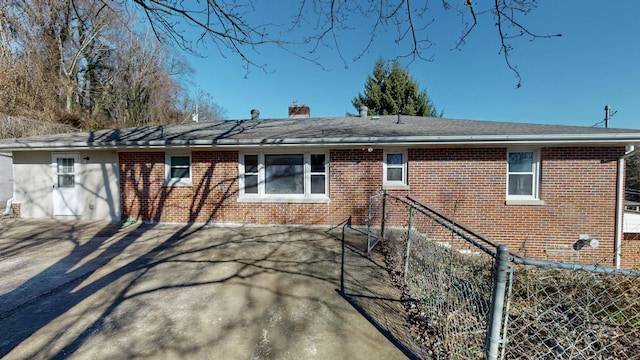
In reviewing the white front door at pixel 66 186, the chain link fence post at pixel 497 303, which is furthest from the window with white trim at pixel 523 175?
the white front door at pixel 66 186

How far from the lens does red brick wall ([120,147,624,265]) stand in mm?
6719

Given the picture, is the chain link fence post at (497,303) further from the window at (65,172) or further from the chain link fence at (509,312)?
the window at (65,172)

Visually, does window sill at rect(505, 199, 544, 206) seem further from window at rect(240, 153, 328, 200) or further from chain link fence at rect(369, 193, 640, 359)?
window at rect(240, 153, 328, 200)

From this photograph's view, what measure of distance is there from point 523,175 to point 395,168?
11.0 feet

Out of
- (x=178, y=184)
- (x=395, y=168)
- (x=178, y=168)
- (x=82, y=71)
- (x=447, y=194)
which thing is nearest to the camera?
(x=447, y=194)

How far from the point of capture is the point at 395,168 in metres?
7.37

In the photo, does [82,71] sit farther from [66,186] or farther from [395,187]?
[395,187]

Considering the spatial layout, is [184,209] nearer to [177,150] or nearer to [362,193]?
[177,150]

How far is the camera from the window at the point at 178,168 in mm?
7891

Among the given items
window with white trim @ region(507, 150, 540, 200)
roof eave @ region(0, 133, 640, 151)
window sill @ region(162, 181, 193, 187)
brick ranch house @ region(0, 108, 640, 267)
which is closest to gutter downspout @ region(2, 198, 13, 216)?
brick ranch house @ region(0, 108, 640, 267)

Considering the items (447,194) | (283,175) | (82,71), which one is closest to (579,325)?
(447,194)

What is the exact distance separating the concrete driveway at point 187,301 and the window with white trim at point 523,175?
16.2 feet

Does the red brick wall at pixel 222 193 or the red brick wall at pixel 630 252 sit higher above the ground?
the red brick wall at pixel 222 193

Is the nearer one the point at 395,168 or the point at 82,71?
the point at 395,168
